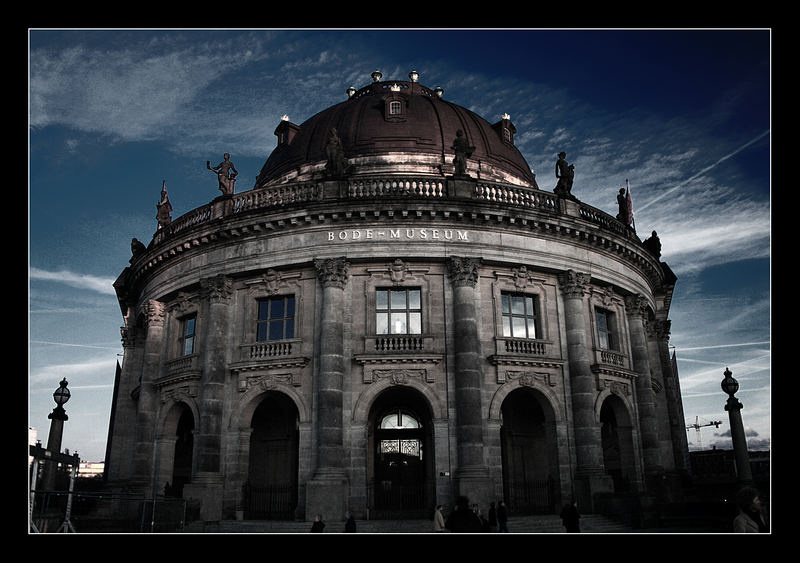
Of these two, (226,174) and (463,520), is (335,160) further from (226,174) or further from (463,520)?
(463,520)

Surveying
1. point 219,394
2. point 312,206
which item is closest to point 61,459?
point 219,394

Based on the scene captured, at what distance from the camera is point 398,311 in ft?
85.2

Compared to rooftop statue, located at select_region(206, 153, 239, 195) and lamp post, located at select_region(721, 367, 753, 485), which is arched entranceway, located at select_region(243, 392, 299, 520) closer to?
rooftop statue, located at select_region(206, 153, 239, 195)

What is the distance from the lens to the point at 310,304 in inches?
1028

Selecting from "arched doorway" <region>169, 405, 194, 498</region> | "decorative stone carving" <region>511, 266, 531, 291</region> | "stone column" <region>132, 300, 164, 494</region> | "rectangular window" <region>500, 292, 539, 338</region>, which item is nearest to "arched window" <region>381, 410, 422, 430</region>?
"rectangular window" <region>500, 292, 539, 338</region>

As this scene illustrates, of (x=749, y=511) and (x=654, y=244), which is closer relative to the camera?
(x=749, y=511)

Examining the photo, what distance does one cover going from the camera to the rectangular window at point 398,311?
2581 cm

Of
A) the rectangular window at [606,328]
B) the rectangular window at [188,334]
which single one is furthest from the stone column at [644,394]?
the rectangular window at [188,334]

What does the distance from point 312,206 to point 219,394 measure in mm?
8284

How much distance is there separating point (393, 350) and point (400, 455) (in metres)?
4.41

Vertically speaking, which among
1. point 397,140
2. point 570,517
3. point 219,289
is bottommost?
point 570,517

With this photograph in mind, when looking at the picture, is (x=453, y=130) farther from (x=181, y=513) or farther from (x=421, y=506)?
(x=181, y=513)

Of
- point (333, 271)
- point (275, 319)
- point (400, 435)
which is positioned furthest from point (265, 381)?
point (400, 435)

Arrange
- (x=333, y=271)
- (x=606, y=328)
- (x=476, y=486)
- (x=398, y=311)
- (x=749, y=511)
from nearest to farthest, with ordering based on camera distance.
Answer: (x=749, y=511) < (x=476, y=486) < (x=333, y=271) < (x=398, y=311) < (x=606, y=328)
